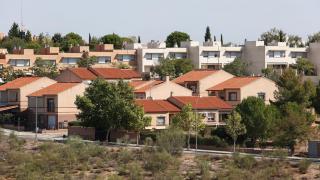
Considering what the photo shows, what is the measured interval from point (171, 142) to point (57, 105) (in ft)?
86.1

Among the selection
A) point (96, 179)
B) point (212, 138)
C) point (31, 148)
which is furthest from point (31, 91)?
point (96, 179)

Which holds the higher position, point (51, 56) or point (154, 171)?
point (51, 56)

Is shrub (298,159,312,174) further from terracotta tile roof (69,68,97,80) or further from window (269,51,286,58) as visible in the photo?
window (269,51,286,58)

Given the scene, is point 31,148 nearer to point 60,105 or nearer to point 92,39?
point 60,105

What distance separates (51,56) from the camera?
12438cm

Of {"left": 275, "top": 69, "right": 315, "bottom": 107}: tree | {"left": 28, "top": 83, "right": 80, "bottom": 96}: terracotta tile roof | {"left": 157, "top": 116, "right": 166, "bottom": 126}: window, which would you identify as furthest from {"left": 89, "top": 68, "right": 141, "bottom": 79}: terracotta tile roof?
{"left": 275, "top": 69, "right": 315, "bottom": 107}: tree

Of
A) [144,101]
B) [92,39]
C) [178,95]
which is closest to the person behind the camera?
[144,101]

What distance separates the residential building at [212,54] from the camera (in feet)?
425

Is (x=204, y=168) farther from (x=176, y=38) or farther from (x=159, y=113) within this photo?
(x=176, y=38)

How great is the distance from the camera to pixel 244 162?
5944 cm

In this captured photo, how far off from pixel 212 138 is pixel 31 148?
15425mm

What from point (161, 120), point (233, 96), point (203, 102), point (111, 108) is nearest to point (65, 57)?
point (233, 96)

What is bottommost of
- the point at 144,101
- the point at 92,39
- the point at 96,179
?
the point at 96,179

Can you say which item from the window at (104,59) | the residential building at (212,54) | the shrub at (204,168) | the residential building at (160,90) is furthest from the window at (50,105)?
the residential building at (212,54)
